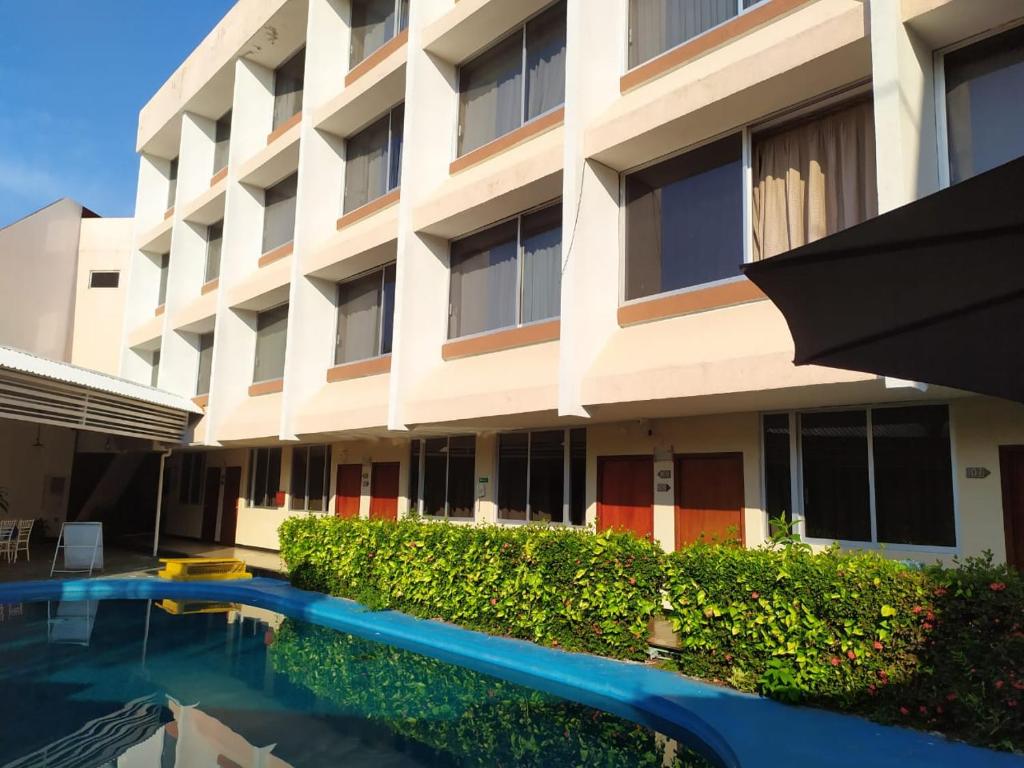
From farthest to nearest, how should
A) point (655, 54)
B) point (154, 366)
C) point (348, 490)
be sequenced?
point (154, 366) → point (348, 490) → point (655, 54)

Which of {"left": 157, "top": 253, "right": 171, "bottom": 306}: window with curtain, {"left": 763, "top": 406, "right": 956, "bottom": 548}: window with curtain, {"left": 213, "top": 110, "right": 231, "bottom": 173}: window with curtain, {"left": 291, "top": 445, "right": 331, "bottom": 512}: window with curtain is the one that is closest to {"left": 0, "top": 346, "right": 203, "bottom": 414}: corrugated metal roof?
{"left": 291, "top": 445, "right": 331, "bottom": 512}: window with curtain

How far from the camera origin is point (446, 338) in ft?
42.7

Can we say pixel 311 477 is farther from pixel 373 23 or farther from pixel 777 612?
pixel 777 612

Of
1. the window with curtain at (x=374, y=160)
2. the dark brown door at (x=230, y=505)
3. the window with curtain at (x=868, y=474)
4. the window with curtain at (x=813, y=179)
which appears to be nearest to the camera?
the window with curtain at (x=868, y=474)

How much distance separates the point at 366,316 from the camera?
1519cm

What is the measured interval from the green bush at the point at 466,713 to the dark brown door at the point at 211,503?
13056 millimetres

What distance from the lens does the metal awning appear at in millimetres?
12516

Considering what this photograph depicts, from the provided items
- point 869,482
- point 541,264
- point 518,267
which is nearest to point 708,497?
point 869,482

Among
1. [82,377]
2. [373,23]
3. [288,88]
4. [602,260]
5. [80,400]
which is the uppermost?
[288,88]

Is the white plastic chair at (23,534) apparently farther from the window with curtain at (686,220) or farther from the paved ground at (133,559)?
the window with curtain at (686,220)

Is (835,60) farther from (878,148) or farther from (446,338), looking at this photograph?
(446,338)

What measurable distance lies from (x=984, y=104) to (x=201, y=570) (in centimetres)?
1469

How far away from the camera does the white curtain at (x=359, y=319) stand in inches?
587

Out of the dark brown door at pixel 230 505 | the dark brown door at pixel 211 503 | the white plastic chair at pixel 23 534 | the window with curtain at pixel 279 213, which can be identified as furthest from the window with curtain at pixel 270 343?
the white plastic chair at pixel 23 534
